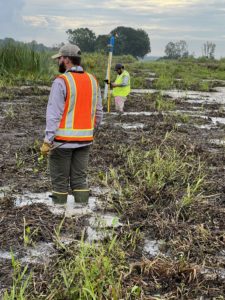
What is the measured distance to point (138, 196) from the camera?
4.93 m

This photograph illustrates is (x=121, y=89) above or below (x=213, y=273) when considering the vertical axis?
above

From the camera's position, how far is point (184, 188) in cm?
538

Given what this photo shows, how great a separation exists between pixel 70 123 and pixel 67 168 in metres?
0.49

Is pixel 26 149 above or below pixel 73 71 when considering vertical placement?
below

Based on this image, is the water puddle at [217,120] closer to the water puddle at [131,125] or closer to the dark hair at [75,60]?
the water puddle at [131,125]

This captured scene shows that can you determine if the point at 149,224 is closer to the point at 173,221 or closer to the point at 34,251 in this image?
the point at 173,221

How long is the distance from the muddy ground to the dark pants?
27cm

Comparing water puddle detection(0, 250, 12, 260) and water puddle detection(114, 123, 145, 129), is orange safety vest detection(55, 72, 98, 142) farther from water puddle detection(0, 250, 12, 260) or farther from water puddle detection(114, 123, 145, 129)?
water puddle detection(114, 123, 145, 129)

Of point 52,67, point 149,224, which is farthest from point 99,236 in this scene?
point 52,67

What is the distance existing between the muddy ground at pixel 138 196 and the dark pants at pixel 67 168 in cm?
27

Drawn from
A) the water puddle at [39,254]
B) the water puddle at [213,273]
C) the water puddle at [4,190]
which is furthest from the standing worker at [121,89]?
the water puddle at [213,273]

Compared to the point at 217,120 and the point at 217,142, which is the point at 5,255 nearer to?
the point at 217,142

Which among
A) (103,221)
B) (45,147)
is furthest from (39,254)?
(45,147)

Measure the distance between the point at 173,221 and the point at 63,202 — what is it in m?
1.15
